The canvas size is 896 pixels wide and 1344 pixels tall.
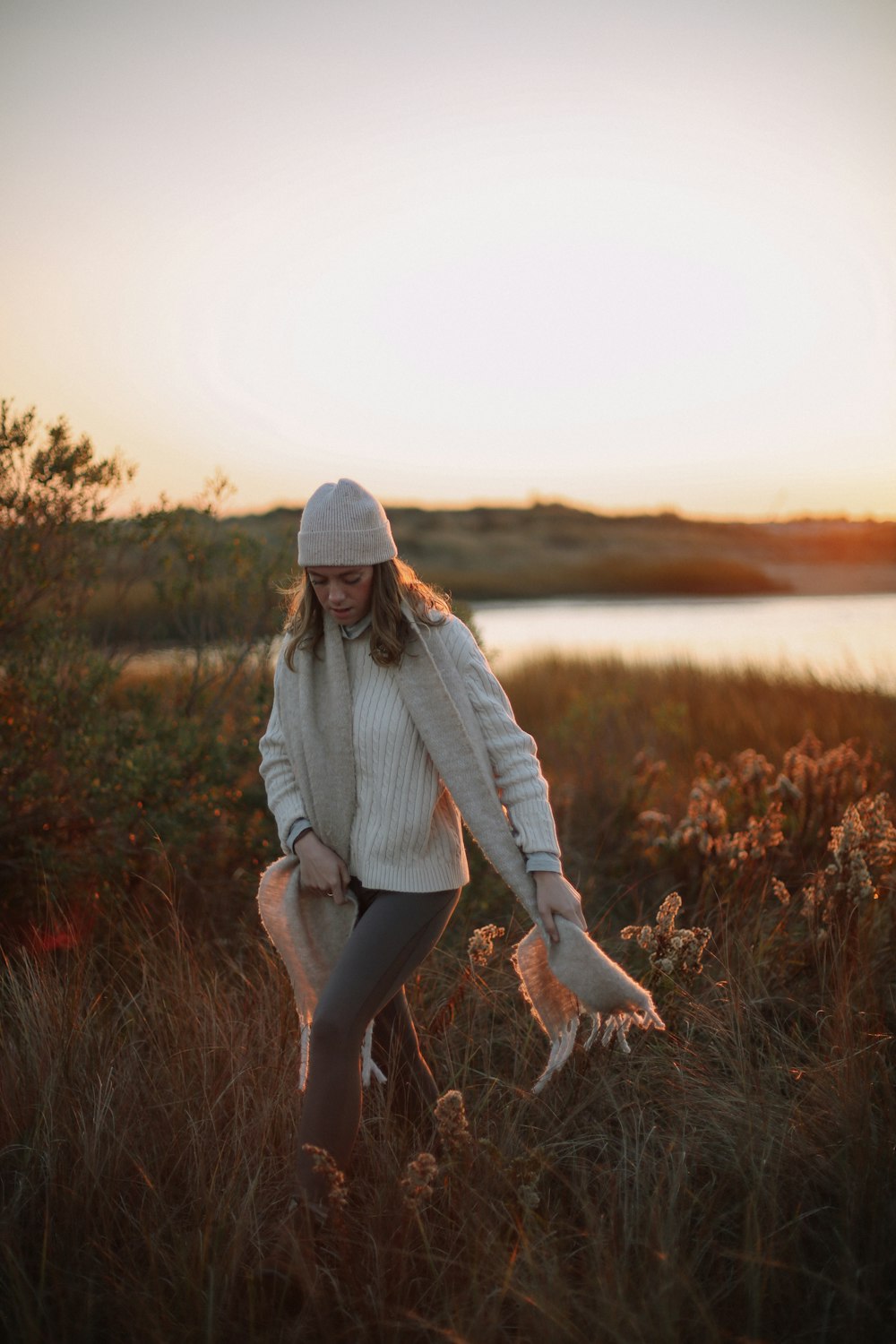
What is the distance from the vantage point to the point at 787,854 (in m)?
4.77

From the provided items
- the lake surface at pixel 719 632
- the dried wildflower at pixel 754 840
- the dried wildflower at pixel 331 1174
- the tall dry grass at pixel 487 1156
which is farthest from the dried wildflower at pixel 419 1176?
the lake surface at pixel 719 632

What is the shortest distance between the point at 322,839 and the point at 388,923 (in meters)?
0.38

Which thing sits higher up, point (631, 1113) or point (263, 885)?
point (263, 885)

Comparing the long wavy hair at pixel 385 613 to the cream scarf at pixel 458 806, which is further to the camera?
the long wavy hair at pixel 385 613

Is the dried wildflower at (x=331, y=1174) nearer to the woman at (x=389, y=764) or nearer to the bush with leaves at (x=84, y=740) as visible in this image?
the woman at (x=389, y=764)

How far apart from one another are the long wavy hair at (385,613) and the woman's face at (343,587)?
0.04 metres

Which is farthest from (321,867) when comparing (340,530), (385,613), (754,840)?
(754,840)

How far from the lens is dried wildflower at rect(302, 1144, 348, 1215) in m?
2.26

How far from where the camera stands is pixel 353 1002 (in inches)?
96.8

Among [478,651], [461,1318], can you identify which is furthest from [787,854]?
[461,1318]

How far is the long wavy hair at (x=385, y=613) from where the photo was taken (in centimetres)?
272

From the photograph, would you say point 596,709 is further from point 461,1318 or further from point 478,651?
point 461,1318

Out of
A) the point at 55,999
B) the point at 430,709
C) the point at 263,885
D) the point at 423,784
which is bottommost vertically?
the point at 55,999

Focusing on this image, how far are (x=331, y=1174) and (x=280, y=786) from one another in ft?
3.61
